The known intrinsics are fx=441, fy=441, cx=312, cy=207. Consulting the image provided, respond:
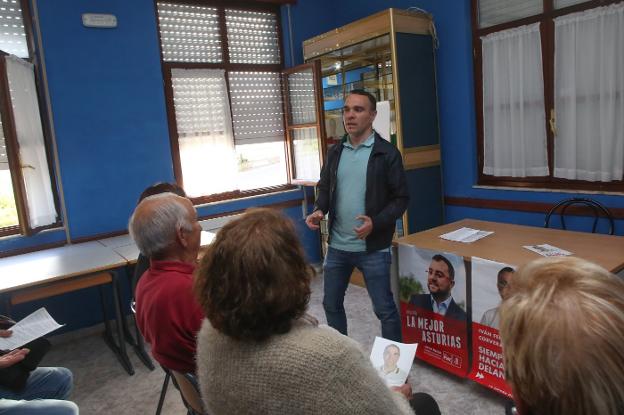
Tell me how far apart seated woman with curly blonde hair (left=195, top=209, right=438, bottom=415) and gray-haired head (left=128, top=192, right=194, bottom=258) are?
564 mm

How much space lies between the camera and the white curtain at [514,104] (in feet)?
10.7

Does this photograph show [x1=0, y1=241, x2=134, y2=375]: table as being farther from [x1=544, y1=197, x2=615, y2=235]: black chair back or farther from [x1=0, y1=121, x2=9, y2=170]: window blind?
[x1=544, y1=197, x2=615, y2=235]: black chair back

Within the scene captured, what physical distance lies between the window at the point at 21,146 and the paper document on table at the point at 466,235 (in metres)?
2.91

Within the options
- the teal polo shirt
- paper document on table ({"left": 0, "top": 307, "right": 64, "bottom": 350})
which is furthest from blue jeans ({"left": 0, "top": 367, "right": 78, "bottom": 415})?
the teal polo shirt

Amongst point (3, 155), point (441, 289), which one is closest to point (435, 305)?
point (441, 289)

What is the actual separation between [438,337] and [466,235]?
626mm

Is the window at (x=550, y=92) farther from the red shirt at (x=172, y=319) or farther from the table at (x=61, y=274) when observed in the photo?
the table at (x=61, y=274)

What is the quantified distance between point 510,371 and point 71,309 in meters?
3.76

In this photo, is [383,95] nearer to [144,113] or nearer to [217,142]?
[217,142]

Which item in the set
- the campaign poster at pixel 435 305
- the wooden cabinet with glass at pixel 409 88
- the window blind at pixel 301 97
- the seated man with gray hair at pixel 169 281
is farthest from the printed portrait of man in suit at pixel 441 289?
the window blind at pixel 301 97

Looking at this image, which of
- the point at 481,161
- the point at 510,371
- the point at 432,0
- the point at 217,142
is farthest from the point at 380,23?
the point at 510,371

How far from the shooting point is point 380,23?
11.9ft

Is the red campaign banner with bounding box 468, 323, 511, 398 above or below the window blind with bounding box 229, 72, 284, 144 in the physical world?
below

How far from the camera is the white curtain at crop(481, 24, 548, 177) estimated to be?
129 inches
